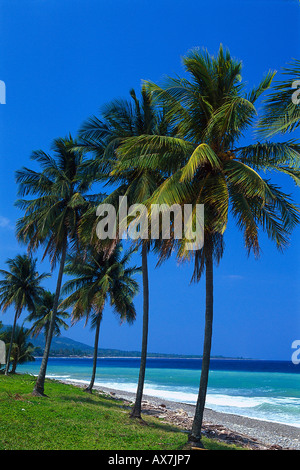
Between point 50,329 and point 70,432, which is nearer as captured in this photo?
point 70,432

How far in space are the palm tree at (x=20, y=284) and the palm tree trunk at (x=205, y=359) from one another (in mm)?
23584

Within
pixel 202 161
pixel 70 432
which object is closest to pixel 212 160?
pixel 202 161

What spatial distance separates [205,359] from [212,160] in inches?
166

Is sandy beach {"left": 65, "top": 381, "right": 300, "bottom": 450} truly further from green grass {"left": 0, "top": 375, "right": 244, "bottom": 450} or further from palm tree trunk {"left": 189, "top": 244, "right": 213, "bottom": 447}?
palm tree trunk {"left": 189, "top": 244, "right": 213, "bottom": 447}

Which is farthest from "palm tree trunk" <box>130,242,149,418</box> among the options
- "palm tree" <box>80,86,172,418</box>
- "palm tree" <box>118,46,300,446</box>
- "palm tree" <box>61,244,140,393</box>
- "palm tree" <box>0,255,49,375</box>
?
"palm tree" <box>0,255,49,375</box>

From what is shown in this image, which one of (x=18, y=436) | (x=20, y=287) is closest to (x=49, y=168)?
(x=18, y=436)

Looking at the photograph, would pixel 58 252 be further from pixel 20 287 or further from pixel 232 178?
pixel 20 287

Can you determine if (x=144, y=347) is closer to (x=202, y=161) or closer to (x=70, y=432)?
(x=70, y=432)

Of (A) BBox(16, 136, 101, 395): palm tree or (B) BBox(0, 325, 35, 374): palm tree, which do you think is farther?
(B) BBox(0, 325, 35, 374): palm tree

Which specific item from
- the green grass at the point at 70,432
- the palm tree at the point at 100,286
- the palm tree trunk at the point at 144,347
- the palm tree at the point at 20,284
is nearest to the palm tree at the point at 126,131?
the palm tree trunk at the point at 144,347

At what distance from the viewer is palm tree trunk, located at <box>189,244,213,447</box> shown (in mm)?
8227

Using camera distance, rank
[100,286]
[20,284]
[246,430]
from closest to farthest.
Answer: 1. [246,430]
2. [100,286]
3. [20,284]

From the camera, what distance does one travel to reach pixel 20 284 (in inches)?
1189
